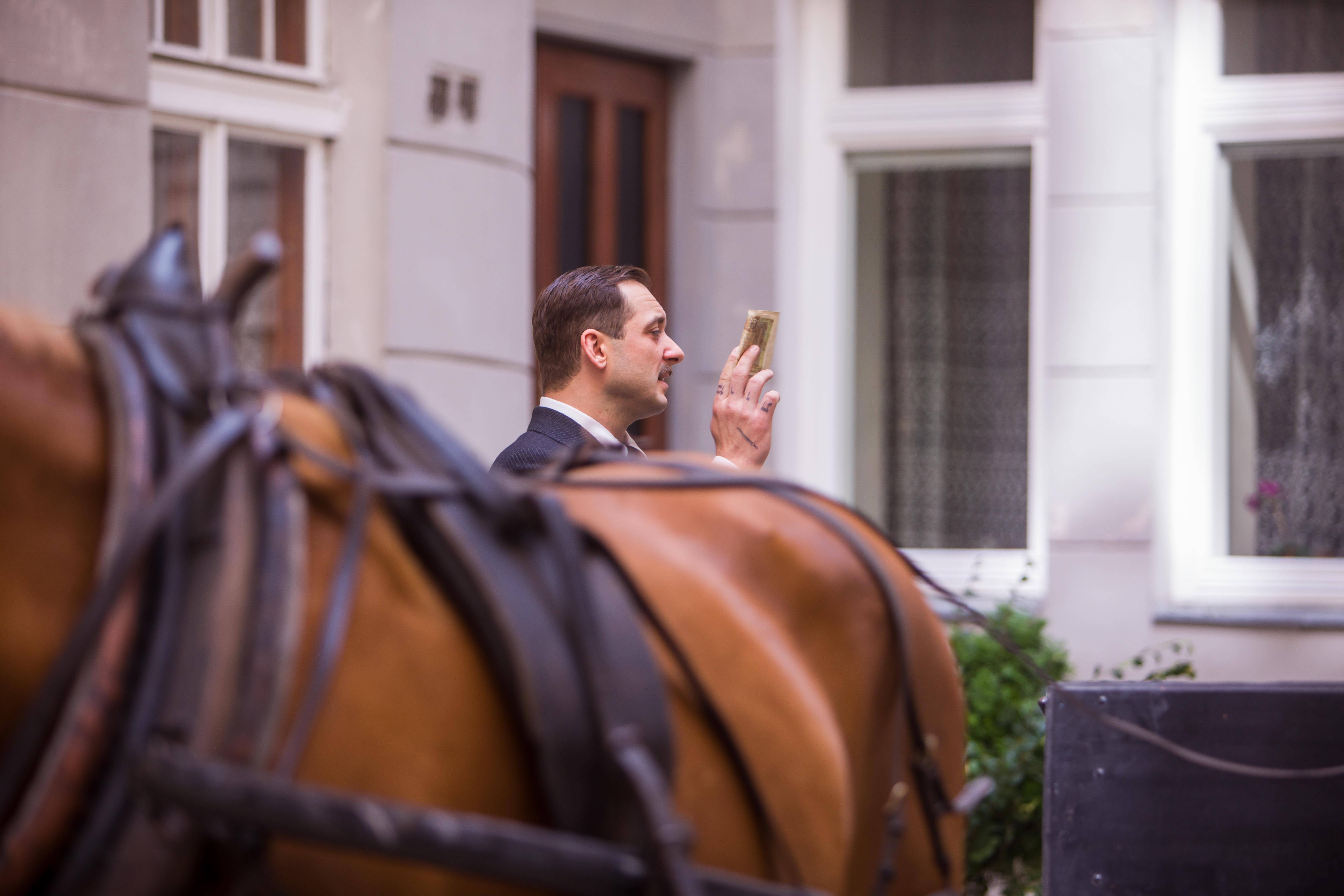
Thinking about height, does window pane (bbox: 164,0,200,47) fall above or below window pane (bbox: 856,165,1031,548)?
above

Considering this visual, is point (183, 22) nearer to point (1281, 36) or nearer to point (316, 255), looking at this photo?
point (316, 255)

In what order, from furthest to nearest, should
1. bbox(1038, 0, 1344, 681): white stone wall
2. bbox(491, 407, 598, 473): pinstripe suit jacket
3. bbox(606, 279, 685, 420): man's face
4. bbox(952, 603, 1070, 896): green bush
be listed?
bbox(1038, 0, 1344, 681): white stone wall → bbox(952, 603, 1070, 896): green bush → bbox(606, 279, 685, 420): man's face → bbox(491, 407, 598, 473): pinstripe suit jacket

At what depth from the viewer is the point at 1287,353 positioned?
6023 mm

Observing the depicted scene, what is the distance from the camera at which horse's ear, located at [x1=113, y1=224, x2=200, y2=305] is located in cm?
152

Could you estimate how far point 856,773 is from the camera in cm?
199

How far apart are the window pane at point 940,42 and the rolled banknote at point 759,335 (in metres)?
3.56

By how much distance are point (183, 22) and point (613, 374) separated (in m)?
2.52

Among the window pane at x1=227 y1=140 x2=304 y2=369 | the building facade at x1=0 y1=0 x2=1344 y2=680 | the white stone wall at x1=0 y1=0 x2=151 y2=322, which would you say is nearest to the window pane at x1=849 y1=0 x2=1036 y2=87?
the building facade at x1=0 y1=0 x2=1344 y2=680

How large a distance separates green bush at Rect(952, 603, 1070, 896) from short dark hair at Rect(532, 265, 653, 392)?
4.31 ft

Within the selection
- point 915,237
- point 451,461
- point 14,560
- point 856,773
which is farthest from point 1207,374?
point 14,560

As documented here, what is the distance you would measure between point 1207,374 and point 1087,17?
1.53 meters

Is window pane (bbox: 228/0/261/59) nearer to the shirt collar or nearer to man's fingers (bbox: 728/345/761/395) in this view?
the shirt collar

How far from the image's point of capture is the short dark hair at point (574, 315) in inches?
126

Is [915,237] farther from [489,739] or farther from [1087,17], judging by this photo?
[489,739]
